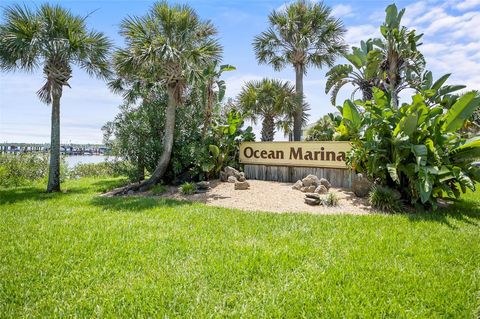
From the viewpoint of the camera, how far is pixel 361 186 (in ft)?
25.0

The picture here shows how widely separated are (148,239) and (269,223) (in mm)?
2190

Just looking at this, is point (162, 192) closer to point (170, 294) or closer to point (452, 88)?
point (170, 294)

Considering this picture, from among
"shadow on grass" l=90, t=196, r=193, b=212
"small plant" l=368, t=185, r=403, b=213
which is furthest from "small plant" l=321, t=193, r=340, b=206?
"shadow on grass" l=90, t=196, r=193, b=212

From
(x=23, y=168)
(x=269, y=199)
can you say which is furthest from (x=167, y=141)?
(x=23, y=168)

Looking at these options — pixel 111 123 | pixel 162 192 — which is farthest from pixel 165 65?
pixel 162 192

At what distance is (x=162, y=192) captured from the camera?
941 centimetres

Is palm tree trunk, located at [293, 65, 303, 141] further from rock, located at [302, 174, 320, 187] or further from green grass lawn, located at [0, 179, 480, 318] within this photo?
green grass lawn, located at [0, 179, 480, 318]

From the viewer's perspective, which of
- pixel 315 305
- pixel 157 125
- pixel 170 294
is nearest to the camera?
pixel 315 305

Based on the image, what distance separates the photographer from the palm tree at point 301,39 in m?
15.7

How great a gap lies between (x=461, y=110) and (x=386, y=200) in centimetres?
253

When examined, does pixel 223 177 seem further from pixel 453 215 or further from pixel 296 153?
pixel 453 215

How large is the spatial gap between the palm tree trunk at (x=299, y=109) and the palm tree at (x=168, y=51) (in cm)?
696

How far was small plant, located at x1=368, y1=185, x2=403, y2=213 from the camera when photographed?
651 centimetres

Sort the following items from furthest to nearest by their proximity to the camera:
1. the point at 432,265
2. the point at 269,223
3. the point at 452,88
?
the point at 452,88
the point at 269,223
the point at 432,265
